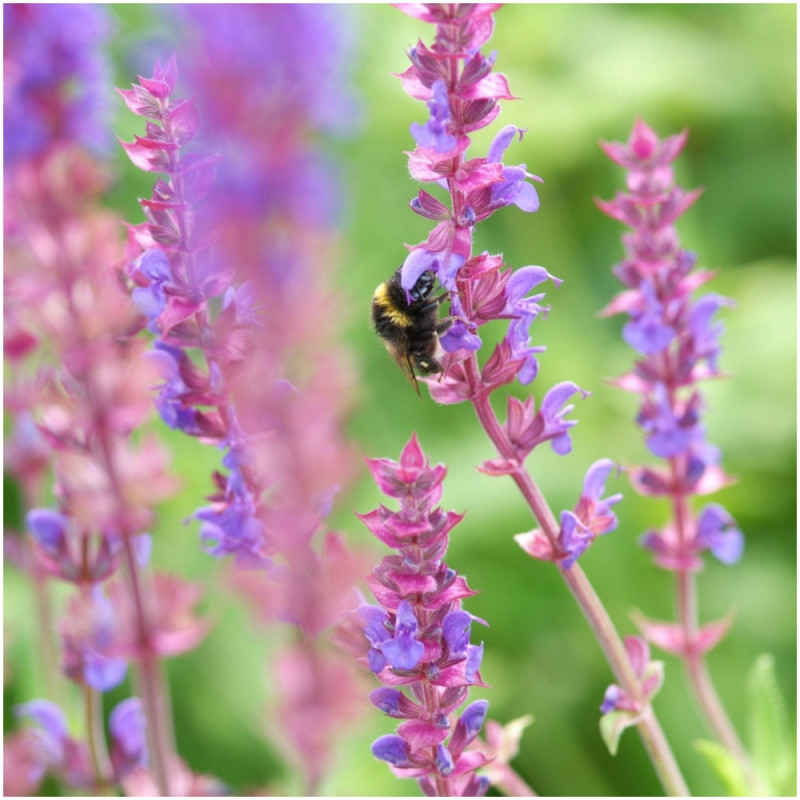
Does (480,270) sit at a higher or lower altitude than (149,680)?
higher

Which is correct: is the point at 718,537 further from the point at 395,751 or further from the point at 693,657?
the point at 395,751

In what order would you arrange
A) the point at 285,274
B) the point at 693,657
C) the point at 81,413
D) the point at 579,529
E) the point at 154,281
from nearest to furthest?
the point at 285,274 < the point at 154,281 < the point at 579,529 < the point at 81,413 < the point at 693,657

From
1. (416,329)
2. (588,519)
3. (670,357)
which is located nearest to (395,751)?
(588,519)

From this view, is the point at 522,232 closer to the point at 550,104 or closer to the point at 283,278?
the point at 550,104

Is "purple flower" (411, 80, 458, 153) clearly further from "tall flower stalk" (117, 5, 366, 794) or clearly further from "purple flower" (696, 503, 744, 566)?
"purple flower" (696, 503, 744, 566)

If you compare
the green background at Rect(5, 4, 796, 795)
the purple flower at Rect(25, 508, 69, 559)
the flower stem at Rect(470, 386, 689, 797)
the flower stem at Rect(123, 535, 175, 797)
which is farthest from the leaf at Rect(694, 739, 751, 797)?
the purple flower at Rect(25, 508, 69, 559)
